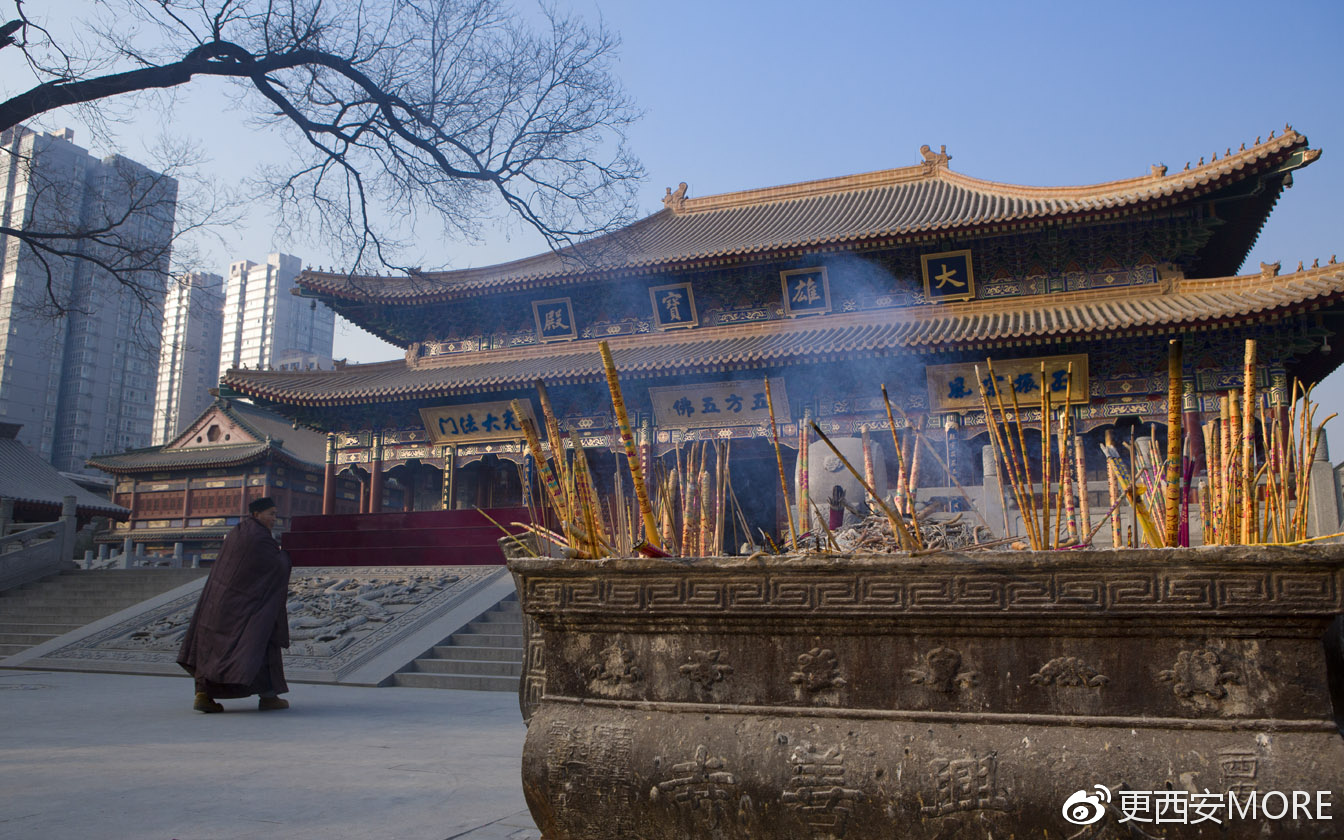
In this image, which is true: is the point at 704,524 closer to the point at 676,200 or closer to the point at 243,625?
the point at 243,625

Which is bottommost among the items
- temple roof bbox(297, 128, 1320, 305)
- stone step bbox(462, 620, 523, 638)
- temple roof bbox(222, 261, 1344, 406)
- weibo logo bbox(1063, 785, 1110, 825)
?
stone step bbox(462, 620, 523, 638)

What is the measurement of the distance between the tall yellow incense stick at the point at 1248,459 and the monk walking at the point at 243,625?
14.3ft

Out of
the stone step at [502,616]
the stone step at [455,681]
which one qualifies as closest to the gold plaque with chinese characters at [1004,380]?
the stone step at [502,616]

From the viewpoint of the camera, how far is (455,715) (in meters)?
4.51

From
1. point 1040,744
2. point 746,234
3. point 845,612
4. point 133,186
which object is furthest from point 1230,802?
point 746,234

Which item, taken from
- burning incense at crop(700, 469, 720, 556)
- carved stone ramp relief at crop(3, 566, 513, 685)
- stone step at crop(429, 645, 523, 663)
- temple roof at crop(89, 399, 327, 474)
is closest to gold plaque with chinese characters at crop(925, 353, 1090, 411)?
carved stone ramp relief at crop(3, 566, 513, 685)

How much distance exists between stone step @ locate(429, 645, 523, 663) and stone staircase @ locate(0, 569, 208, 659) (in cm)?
474

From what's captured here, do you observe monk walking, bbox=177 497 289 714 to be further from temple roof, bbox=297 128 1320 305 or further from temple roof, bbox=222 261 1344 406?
temple roof, bbox=222 261 1344 406

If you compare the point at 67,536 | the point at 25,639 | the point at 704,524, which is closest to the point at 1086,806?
the point at 704,524

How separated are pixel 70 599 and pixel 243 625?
25.5ft

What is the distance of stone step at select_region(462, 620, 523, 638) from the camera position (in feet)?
24.1

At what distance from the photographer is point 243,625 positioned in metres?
4.54

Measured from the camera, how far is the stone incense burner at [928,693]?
1415 millimetres

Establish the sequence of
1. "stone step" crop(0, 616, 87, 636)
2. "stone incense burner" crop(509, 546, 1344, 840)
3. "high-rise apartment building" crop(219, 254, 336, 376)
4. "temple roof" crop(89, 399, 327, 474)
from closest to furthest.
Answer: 1. "stone incense burner" crop(509, 546, 1344, 840)
2. "stone step" crop(0, 616, 87, 636)
3. "temple roof" crop(89, 399, 327, 474)
4. "high-rise apartment building" crop(219, 254, 336, 376)
